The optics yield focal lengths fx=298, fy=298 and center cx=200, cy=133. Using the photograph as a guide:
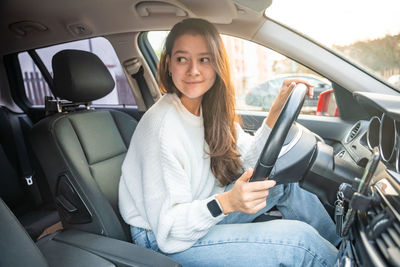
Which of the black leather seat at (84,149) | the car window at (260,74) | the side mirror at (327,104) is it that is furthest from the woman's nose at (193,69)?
the side mirror at (327,104)

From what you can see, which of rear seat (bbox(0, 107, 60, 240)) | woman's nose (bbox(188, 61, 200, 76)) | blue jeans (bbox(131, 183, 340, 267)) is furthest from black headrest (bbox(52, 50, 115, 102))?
rear seat (bbox(0, 107, 60, 240))

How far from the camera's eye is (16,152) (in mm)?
2652

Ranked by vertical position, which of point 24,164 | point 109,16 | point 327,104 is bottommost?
point 24,164

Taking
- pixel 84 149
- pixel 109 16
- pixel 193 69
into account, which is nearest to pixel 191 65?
pixel 193 69

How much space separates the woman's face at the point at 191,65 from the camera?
4.04ft

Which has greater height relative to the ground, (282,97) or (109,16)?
(109,16)

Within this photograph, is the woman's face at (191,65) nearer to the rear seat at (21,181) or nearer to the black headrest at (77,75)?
the black headrest at (77,75)

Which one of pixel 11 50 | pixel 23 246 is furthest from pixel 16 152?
pixel 23 246

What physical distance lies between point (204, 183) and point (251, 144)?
0.35 m

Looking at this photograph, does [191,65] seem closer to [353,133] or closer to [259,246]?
[259,246]

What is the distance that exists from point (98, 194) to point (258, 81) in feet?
5.95

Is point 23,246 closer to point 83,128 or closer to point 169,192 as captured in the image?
point 169,192

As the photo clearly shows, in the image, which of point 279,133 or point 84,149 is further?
point 84,149

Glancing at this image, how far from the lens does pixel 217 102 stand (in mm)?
1402
